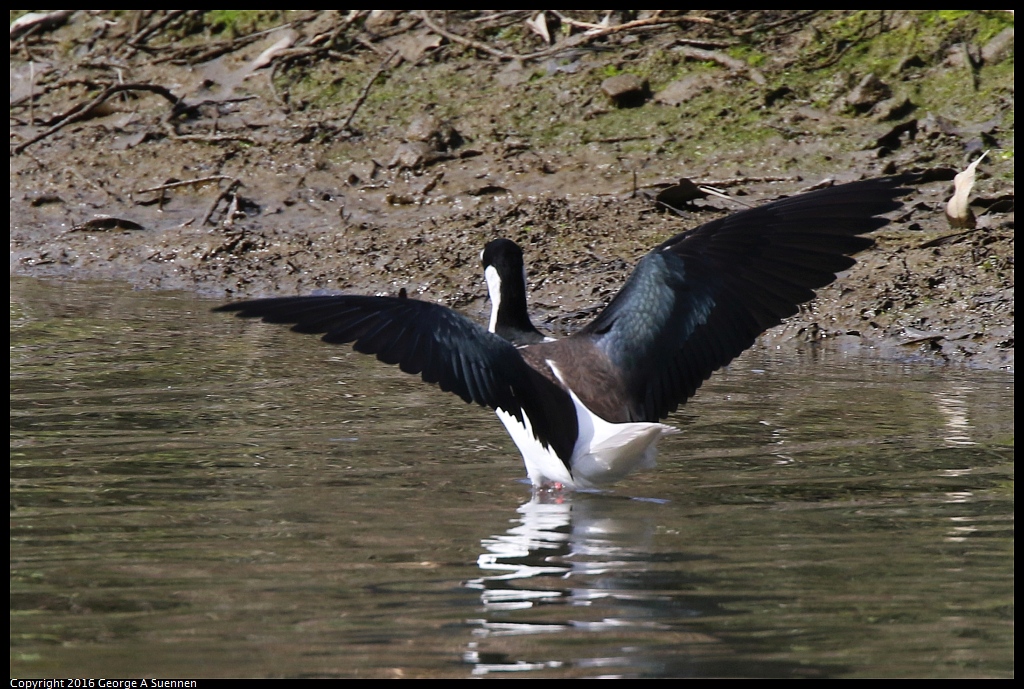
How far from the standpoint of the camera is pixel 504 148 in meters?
10.5

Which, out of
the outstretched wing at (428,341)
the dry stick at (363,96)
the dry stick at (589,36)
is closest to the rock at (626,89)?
the dry stick at (589,36)

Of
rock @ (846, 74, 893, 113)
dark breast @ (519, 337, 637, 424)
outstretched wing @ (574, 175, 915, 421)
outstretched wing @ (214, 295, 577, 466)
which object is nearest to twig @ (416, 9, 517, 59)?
rock @ (846, 74, 893, 113)

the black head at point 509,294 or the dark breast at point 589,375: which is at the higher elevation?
the black head at point 509,294

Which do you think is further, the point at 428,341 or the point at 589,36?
the point at 589,36

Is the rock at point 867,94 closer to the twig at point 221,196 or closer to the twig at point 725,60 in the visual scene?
the twig at point 725,60

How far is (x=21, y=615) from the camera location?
3.79 metres

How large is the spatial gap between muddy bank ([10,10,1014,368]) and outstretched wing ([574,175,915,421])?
7.50 ft

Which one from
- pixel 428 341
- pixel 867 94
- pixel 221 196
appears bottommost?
pixel 428 341

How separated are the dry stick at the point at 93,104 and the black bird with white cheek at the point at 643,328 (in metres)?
6.63

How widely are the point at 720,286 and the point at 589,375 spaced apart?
0.63 m

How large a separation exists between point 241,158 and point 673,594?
7.77 m

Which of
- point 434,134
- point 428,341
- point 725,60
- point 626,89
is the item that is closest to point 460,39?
point 434,134

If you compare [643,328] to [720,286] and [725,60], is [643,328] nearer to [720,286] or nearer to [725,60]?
[720,286]

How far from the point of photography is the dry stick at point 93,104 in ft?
38.3
